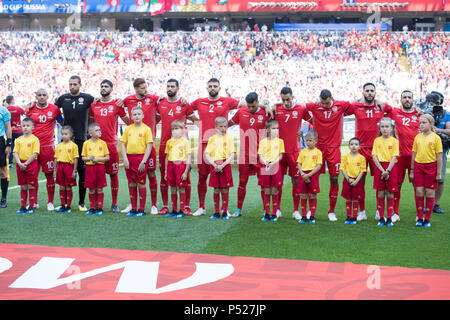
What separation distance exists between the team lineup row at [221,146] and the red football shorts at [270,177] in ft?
0.05

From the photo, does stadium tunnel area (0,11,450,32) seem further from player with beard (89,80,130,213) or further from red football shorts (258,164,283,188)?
red football shorts (258,164,283,188)

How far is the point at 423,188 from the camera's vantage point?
7.02 metres

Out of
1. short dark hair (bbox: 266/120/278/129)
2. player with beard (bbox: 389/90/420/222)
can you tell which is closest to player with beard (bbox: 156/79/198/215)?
short dark hair (bbox: 266/120/278/129)

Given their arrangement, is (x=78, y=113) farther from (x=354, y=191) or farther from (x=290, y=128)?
(x=354, y=191)

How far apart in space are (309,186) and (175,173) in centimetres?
189

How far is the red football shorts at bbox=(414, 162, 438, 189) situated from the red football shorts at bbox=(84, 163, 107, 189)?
4372mm

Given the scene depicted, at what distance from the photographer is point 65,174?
7824 mm

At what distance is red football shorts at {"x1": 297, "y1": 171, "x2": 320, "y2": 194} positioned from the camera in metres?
7.18

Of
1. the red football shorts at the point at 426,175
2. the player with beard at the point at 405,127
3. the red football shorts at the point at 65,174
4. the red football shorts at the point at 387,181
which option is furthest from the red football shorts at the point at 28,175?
the red football shorts at the point at 426,175

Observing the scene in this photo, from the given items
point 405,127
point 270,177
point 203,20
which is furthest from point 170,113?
point 203,20

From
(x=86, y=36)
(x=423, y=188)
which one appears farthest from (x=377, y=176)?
(x=86, y=36)

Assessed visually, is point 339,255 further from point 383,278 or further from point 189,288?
point 189,288

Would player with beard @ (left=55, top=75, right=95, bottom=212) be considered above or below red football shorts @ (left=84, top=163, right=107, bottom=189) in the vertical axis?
above
